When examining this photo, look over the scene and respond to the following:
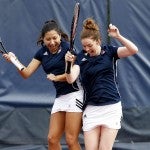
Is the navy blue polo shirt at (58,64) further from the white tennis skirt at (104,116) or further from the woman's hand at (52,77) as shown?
the white tennis skirt at (104,116)

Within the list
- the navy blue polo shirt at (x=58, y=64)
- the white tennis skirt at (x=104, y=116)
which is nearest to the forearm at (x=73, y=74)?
the navy blue polo shirt at (x=58, y=64)

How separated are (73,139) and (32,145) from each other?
5.11 feet

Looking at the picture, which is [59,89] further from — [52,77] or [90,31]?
[90,31]

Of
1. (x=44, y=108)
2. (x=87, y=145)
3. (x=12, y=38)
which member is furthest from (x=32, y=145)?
(x=87, y=145)

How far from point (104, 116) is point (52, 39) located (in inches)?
35.8

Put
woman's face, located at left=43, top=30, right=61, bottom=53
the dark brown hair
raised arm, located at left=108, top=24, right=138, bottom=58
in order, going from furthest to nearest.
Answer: woman's face, located at left=43, top=30, right=61, bottom=53 → the dark brown hair → raised arm, located at left=108, top=24, right=138, bottom=58

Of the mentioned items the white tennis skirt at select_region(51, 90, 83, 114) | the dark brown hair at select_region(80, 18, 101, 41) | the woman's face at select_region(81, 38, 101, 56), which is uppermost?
the dark brown hair at select_region(80, 18, 101, 41)

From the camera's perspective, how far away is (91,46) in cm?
427

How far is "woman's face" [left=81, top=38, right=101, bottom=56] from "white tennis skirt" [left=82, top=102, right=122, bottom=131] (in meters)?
0.52

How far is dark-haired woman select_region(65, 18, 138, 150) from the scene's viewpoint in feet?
14.1

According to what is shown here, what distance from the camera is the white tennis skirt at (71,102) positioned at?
15.0 feet

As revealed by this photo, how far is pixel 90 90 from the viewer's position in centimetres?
438

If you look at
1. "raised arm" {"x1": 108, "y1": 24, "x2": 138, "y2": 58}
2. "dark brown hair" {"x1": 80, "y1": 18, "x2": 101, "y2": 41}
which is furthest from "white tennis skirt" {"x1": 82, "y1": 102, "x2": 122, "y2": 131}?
"dark brown hair" {"x1": 80, "y1": 18, "x2": 101, "y2": 41}

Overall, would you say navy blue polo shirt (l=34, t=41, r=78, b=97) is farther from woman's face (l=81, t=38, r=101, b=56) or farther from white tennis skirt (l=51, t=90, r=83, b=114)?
woman's face (l=81, t=38, r=101, b=56)
